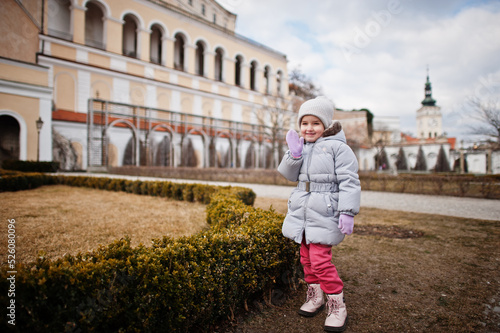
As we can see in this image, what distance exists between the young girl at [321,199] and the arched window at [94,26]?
101ft

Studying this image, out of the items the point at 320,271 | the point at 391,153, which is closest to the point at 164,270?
the point at 320,271

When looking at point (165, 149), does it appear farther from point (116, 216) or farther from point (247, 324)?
point (247, 324)

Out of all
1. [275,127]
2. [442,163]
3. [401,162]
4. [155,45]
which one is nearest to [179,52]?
[155,45]

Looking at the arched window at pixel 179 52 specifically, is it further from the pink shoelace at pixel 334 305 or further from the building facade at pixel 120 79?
the pink shoelace at pixel 334 305

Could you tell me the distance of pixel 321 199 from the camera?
90.7 inches

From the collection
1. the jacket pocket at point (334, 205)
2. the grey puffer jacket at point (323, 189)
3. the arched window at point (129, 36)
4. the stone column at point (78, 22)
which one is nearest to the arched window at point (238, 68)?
the arched window at point (129, 36)

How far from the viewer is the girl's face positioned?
250 cm

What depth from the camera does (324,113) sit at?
2.46 meters

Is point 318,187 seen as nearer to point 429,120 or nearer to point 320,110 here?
point 320,110

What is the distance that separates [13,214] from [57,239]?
2.16m

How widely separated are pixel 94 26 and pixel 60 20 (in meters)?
2.94

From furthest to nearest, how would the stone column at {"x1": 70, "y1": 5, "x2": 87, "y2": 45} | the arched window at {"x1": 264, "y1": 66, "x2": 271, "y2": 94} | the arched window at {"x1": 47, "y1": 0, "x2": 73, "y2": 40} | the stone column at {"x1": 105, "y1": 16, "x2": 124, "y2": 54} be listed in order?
the arched window at {"x1": 264, "y1": 66, "x2": 271, "y2": 94} → the stone column at {"x1": 105, "y1": 16, "x2": 124, "y2": 54} → the arched window at {"x1": 47, "y1": 0, "x2": 73, "y2": 40} → the stone column at {"x1": 70, "y1": 5, "x2": 87, "y2": 45}

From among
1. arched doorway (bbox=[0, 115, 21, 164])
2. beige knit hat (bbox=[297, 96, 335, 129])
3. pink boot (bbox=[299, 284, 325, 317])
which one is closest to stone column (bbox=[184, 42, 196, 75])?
arched doorway (bbox=[0, 115, 21, 164])

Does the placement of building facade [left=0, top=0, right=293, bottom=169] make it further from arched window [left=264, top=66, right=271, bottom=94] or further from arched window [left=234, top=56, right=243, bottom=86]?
arched window [left=264, top=66, right=271, bottom=94]
